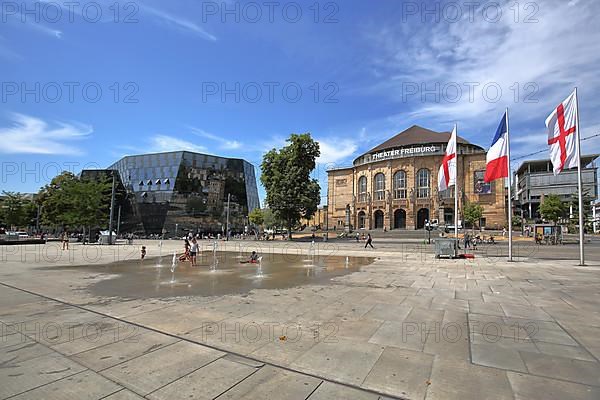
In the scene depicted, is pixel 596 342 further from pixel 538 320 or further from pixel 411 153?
pixel 411 153

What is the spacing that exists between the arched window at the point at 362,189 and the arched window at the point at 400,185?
9.65 m

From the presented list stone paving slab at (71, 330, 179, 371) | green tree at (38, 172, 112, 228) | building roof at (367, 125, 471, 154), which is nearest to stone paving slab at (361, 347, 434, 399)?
stone paving slab at (71, 330, 179, 371)

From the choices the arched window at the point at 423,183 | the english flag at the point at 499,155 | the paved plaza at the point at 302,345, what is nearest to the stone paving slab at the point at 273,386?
the paved plaza at the point at 302,345

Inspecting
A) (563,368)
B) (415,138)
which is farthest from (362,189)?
(563,368)

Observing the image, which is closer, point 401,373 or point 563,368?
point 401,373

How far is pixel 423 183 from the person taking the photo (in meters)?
84.1

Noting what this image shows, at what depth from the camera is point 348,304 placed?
853 cm

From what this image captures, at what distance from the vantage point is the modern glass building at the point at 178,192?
259 feet

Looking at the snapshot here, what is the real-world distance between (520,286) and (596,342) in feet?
20.3

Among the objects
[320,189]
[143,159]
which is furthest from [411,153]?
[143,159]

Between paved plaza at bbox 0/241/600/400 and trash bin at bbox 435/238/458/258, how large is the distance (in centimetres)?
1213

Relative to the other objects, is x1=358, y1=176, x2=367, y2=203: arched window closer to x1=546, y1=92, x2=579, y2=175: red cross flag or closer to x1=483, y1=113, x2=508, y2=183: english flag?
x1=483, y1=113, x2=508, y2=183: english flag

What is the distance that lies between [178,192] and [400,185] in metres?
55.8

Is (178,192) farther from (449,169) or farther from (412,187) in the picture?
(449,169)
